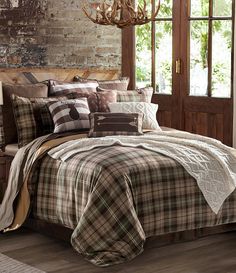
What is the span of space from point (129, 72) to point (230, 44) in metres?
1.36

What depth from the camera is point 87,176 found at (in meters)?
4.95

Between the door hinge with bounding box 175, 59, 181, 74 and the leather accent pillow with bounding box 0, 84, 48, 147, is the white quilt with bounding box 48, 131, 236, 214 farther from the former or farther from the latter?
the door hinge with bounding box 175, 59, 181, 74

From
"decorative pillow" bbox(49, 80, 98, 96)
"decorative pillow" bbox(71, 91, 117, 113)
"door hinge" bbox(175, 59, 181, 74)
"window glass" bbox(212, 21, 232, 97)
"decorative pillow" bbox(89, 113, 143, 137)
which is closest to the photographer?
"decorative pillow" bbox(89, 113, 143, 137)

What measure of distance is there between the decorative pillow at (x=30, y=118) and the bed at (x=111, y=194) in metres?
0.24

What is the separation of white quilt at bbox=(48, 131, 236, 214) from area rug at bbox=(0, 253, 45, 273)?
825mm

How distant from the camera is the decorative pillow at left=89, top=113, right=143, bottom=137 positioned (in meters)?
5.71

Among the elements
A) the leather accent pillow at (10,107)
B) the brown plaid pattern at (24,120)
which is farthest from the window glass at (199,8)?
the brown plaid pattern at (24,120)

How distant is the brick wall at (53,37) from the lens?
6734 mm

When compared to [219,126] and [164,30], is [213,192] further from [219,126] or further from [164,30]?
[164,30]

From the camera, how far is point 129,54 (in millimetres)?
7828

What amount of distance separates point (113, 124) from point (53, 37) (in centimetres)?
171

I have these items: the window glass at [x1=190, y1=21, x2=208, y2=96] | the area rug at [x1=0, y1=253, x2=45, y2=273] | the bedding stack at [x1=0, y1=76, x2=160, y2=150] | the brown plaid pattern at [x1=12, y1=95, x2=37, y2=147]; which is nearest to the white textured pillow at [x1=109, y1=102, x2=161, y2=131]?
the bedding stack at [x1=0, y1=76, x2=160, y2=150]

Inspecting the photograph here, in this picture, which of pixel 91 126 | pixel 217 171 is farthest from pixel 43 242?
pixel 217 171

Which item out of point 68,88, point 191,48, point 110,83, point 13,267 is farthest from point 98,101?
point 13,267
